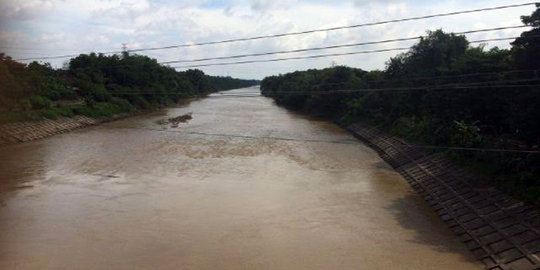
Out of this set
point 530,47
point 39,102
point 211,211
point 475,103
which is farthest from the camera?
point 39,102

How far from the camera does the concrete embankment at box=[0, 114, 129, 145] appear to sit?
31.3 meters

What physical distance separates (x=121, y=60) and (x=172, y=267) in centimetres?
6255

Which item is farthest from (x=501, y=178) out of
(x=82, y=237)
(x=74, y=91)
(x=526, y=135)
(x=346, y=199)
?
(x=74, y=91)

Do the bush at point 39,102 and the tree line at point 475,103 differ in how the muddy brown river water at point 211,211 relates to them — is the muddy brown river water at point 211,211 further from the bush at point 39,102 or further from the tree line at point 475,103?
the bush at point 39,102

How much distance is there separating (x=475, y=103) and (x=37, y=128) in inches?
1161

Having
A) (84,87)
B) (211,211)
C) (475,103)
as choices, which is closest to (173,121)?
(84,87)

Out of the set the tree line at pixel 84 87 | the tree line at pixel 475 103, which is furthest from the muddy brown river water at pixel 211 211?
the tree line at pixel 84 87

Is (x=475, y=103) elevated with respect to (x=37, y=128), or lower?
elevated

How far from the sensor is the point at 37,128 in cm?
3488

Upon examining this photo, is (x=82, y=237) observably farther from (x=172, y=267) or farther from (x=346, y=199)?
(x=346, y=199)

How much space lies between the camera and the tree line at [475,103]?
627 inches

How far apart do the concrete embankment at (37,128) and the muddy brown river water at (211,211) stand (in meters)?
1.48

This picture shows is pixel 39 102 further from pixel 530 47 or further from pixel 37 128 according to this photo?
pixel 530 47

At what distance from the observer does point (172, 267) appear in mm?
11883
